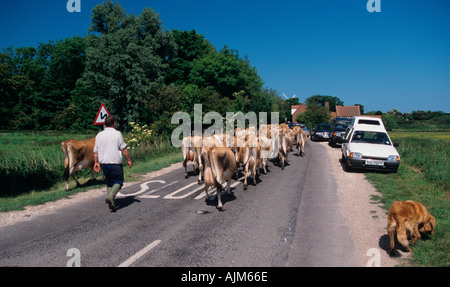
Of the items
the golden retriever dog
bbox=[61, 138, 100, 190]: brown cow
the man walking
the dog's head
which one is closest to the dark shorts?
the man walking

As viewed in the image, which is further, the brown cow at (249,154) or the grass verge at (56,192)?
the brown cow at (249,154)

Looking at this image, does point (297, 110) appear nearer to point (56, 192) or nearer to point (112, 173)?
point (56, 192)

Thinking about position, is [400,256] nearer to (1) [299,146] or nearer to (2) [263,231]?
(2) [263,231]

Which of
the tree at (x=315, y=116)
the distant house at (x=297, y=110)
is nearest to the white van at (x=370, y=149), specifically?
the tree at (x=315, y=116)

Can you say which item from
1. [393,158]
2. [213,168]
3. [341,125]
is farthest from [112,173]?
[341,125]

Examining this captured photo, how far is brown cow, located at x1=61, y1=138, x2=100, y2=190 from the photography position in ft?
30.8

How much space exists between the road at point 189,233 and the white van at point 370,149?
383 cm

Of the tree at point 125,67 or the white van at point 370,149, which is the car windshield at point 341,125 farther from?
the tree at point 125,67

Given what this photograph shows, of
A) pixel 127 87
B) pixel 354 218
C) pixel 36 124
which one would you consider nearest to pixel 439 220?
pixel 354 218

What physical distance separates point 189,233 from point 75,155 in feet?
18.7

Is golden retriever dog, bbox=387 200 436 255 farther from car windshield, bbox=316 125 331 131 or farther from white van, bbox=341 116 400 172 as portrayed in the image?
car windshield, bbox=316 125 331 131

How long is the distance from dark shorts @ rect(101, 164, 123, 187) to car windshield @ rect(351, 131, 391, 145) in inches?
428

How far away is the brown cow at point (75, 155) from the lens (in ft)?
30.8

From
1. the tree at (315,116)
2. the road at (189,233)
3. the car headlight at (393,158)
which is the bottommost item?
the road at (189,233)
